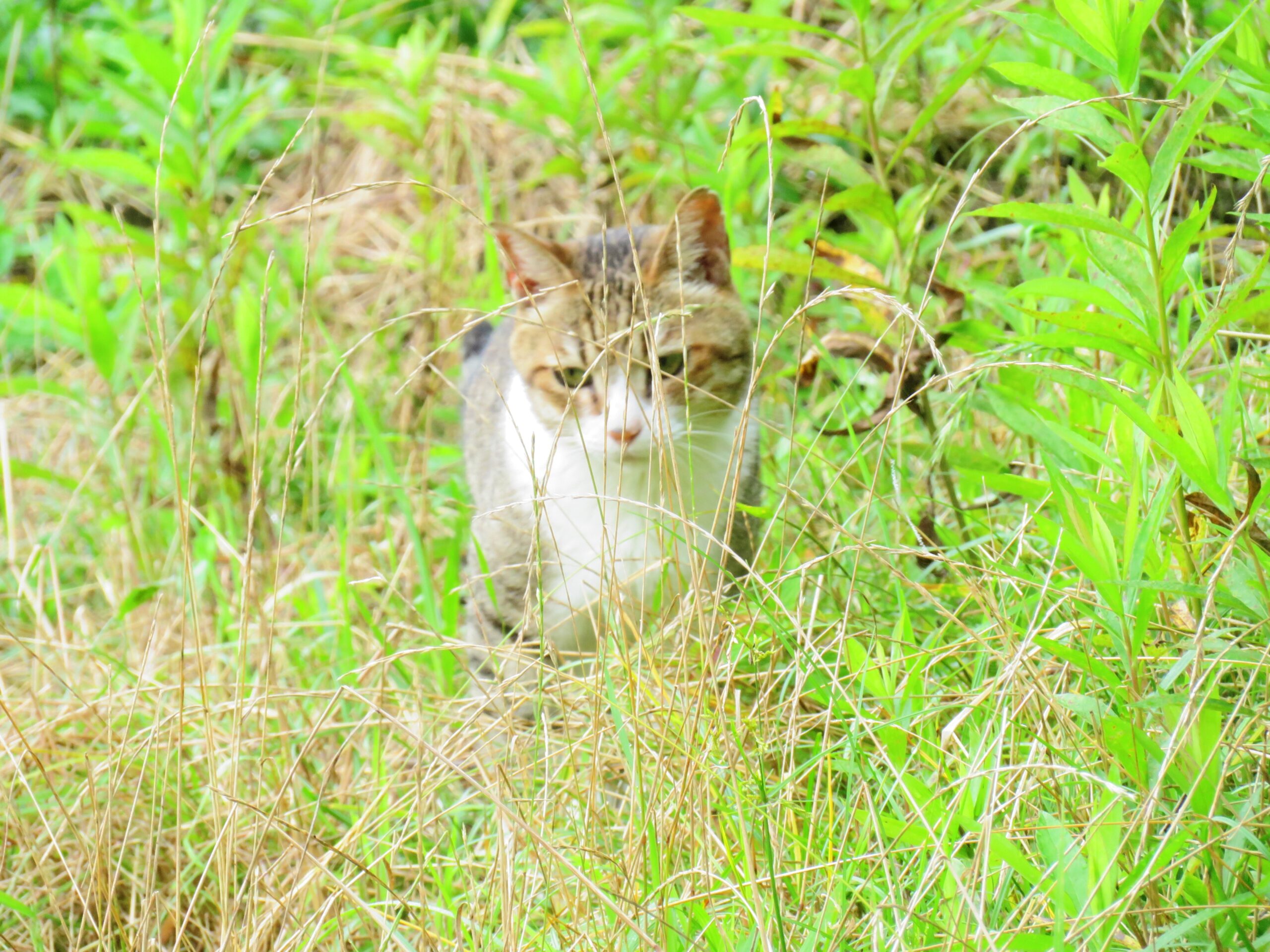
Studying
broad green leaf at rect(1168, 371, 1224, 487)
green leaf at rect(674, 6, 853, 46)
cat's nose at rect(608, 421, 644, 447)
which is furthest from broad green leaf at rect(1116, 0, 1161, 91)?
cat's nose at rect(608, 421, 644, 447)

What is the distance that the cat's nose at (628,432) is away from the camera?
7.20ft

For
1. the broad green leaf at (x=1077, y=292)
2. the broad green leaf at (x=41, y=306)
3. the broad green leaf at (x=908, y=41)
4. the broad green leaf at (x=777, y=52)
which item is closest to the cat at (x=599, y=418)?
the broad green leaf at (x=777, y=52)

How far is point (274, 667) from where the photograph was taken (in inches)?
96.3

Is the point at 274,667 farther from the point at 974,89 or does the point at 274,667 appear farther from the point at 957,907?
the point at 974,89

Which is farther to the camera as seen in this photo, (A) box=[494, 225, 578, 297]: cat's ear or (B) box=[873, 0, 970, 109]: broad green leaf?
(A) box=[494, 225, 578, 297]: cat's ear

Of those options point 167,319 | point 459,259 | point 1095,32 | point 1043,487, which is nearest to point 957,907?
point 1043,487

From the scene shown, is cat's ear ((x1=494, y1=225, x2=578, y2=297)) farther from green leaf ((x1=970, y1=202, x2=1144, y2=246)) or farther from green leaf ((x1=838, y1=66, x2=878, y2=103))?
green leaf ((x1=970, y1=202, x2=1144, y2=246))

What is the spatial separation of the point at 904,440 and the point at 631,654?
769 mm

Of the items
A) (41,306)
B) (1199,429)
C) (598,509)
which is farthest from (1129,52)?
(41,306)

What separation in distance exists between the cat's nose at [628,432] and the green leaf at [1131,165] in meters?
1.08

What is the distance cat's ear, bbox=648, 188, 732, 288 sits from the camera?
2.26 m

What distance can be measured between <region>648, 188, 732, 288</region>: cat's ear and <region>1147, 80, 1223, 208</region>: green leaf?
39.3 inches

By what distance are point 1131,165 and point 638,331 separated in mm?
1060

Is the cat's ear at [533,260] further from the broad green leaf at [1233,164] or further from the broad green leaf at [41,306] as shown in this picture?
the broad green leaf at [41,306]
